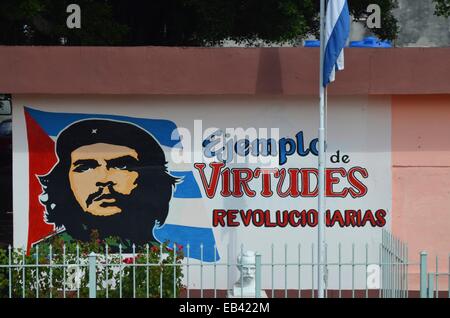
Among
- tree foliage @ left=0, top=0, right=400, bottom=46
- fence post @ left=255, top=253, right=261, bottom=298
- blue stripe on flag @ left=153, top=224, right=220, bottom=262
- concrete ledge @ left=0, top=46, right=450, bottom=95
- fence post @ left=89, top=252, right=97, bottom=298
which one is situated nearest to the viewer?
fence post @ left=255, top=253, right=261, bottom=298

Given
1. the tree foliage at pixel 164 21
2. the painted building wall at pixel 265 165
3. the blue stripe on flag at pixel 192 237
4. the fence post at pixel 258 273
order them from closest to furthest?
the fence post at pixel 258 273, the painted building wall at pixel 265 165, the blue stripe on flag at pixel 192 237, the tree foliage at pixel 164 21

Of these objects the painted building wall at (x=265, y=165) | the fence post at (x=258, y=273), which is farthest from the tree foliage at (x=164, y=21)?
the fence post at (x=258, y=273)

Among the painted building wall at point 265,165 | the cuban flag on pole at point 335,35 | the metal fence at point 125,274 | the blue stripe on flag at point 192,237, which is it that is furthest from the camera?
the blue stripe on flag at point 192,237

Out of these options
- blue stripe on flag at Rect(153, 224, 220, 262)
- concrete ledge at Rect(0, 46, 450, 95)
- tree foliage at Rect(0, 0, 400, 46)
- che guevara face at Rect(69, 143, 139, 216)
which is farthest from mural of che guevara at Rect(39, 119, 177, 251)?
tree foliage at Rect(0, 0, 400, 46)

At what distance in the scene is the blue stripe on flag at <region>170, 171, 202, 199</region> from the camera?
10.6m

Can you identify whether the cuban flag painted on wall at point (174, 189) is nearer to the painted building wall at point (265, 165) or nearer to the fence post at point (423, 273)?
the painted building wall at point (265, 165)

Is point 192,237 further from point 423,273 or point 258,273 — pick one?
point 423,273

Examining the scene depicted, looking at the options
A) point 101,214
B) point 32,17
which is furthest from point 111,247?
point 32,17

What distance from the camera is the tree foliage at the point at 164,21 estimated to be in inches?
703

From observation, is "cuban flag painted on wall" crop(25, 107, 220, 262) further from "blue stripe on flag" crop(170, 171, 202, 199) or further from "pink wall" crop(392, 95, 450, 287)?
"pink wall" crop(392, 95, 450, 287)

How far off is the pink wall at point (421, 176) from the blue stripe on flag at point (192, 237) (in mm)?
2244

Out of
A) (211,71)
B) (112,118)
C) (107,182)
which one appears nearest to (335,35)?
(211,71)

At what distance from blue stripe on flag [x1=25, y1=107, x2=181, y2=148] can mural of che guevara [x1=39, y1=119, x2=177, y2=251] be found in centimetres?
6

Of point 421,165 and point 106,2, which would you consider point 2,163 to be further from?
point 421,165
